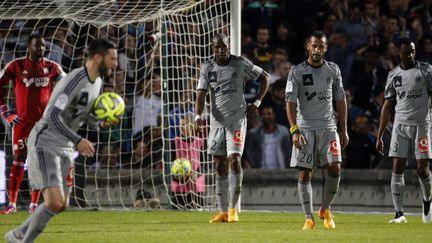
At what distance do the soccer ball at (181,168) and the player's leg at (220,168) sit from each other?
7.55 feet

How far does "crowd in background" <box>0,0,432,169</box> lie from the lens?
17.1 m

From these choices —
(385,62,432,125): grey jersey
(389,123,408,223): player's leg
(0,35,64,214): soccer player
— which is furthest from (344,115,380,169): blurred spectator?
(0,35,64,214): soccer player

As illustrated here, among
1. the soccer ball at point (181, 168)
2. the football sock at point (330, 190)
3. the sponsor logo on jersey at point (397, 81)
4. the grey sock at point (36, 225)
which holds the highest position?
the sponsor logo on jersey at point (397, 81)

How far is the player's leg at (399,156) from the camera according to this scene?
12.7m

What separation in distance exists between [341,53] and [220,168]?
644 cm

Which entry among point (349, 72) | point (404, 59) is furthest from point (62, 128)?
point (349, 72)

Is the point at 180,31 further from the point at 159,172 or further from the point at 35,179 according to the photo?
the point at 35,179

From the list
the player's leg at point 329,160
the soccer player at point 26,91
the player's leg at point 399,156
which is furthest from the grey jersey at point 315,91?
the soccer player at point 26,91

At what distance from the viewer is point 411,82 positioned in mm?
12680

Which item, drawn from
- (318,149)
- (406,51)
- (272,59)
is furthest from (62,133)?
(272,59)

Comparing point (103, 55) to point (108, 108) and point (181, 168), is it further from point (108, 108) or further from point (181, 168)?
point (181, 168)

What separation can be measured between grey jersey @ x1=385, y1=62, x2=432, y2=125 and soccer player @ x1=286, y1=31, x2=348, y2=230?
1.39 metres

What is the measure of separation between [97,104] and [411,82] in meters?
5.13

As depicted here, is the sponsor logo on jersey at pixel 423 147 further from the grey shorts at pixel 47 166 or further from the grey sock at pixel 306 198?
the grey shorts at pixel 47 166
